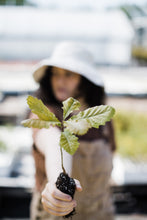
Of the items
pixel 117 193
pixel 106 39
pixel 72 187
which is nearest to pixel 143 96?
pixel 117 193

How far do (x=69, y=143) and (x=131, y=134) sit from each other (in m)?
2.41

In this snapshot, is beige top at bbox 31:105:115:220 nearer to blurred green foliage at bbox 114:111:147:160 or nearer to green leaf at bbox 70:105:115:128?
green leaf at bbox 70:105:115:128

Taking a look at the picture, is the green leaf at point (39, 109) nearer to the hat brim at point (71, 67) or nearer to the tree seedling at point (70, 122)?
the tree seedling at point (70, 122)

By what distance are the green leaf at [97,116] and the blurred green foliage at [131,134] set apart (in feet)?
6.66

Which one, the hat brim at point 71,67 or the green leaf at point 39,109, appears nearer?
the green leaf at point 39,109

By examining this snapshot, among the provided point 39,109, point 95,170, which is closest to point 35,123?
point 39,109

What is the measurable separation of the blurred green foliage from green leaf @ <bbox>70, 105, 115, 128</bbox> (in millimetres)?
2030

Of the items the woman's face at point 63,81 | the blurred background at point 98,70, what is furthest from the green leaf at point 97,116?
the blurred background at point 98,70

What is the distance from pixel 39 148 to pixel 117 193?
5.15 feet

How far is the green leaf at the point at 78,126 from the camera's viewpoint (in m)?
0.38

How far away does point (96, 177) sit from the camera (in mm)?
909

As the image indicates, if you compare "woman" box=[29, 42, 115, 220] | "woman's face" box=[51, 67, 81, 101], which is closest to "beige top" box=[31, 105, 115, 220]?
"woman" box=[29, 42, 115, 220]

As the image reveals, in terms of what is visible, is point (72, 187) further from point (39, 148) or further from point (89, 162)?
point (89, 162)

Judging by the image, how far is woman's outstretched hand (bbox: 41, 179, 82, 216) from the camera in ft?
1.37
